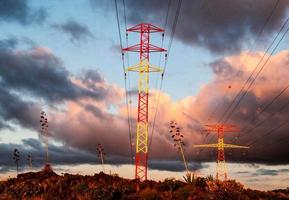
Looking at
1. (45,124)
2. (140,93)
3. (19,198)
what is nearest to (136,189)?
(19,198)

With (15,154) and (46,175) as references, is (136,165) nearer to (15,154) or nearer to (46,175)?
(46,175)

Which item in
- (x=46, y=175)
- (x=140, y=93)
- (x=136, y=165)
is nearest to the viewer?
(x=46, y=175)

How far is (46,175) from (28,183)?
16.7ft

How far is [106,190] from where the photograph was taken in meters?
37.8

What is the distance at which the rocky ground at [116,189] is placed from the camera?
37.2 m

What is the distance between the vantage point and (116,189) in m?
38.5

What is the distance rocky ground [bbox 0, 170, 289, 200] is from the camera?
3722cm

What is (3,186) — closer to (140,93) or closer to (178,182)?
(178,182)

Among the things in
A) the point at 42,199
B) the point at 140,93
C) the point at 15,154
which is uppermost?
the point at 140,93

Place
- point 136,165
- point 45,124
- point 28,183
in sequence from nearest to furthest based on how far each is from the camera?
point 28,183 → point 136,165 → point 45,124

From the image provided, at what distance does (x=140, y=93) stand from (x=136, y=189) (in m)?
23.2

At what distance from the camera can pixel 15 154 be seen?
89250mm

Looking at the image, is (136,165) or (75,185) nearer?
(75,185)

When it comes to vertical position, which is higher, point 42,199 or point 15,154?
point 15,154
